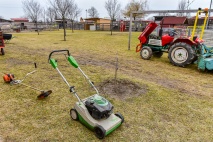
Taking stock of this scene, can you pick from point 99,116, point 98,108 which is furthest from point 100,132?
point 98,108

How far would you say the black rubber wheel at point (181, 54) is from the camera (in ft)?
17.1

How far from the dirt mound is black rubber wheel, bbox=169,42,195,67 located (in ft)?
8.37

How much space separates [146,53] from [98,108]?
16.6ft

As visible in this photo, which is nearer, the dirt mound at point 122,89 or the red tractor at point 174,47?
the dirt mound at point 122,89

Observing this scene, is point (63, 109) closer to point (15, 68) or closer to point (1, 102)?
point (1, 102)

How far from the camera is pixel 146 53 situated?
21.6 ft

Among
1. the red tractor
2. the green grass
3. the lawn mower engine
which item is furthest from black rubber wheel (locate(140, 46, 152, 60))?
the lawn mower engine

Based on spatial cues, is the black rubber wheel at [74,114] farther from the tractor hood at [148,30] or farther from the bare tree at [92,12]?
the bare tree at [92,12]

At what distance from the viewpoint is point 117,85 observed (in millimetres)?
3730

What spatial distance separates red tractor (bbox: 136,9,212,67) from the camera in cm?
530

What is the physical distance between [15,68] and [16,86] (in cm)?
159

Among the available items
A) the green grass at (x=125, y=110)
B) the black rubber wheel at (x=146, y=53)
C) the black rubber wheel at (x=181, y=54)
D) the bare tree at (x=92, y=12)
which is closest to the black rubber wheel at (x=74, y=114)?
the green grass at (x=125, y=110)

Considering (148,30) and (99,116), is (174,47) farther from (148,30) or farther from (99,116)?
(99,116)

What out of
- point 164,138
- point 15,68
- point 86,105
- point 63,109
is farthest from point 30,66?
point 164,138
